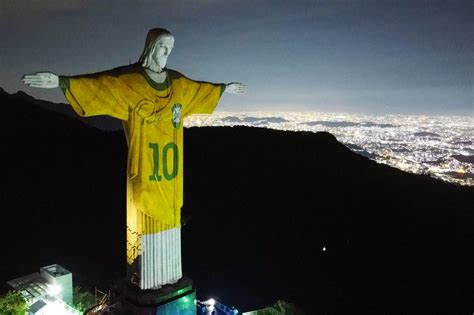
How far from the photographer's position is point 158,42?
20.2 ft

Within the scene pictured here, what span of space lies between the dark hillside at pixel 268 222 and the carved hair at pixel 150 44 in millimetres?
12434

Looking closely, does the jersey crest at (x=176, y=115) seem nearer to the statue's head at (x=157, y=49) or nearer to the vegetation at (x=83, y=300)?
the statue's head at (x=157, y=49)

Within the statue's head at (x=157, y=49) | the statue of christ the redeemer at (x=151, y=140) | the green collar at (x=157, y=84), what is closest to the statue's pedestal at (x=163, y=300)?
the statue of christ the redeemer at (x=151, y=140)

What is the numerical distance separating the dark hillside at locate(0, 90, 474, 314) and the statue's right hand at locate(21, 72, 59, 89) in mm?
12782

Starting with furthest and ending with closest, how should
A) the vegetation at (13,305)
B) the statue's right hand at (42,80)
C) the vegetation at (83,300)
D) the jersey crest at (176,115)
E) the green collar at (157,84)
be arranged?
the vegetation at (83,300) < the vegetation at (13,305) < the jersey crest at (176,115) < the green collar at (157,84) < the statue's right hand at (42,80)

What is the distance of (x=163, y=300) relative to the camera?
658 centimetres

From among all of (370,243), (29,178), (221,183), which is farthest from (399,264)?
(29,178)

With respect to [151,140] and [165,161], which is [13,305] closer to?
[165,161]

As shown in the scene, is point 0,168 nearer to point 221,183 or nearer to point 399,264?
point 221,183

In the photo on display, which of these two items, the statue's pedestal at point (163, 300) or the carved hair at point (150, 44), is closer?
the carved hair at point (150, 44)

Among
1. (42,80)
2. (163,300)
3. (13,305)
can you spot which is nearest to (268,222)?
(13,305)

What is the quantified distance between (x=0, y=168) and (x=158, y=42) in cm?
3070

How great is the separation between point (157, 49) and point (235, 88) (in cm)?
193

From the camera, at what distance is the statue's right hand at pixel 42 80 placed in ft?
16.7
